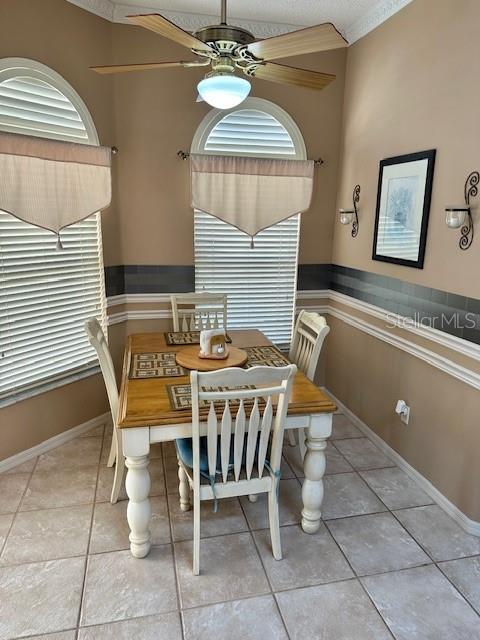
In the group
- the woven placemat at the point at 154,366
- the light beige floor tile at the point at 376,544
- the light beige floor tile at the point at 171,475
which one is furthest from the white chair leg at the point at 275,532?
the woven placemat at the point at 154,366

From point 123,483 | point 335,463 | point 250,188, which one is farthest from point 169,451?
point 250,188

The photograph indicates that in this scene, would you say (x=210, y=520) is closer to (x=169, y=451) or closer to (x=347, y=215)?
(x=169, y=451)

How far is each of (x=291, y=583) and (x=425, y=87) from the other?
2.78 m

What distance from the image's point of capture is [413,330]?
2699 millimetres

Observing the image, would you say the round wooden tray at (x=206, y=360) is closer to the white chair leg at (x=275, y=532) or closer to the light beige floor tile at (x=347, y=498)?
the white chair leg at (x=275, y=532)

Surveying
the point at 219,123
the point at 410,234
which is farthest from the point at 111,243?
the point at 410,234

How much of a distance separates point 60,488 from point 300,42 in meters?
2.68

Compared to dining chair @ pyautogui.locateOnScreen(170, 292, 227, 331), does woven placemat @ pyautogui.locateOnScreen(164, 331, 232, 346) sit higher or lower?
lower

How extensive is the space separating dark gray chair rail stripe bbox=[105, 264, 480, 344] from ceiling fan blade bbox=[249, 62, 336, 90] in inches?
51.4

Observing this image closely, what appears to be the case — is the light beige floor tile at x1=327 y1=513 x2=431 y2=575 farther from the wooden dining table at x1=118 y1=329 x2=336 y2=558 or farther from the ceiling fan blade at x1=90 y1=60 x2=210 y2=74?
the ceiling fan blade at x1=90 y1=60 x2=210 y2=74

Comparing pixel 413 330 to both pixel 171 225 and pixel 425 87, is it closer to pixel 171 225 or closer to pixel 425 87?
pixel 425 87

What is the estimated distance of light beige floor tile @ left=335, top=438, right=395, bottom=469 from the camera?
2.93m

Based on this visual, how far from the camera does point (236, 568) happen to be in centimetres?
204

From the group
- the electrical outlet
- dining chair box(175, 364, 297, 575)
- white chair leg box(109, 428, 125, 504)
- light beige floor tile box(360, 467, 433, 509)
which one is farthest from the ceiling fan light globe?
light beige floor tile box(360, 467, 433, 509)
